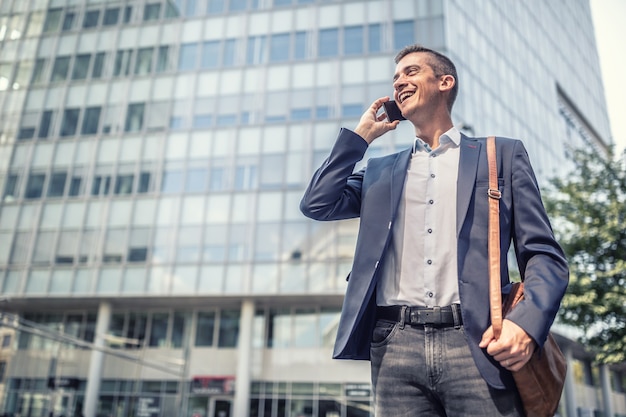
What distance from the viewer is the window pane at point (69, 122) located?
3338 centimetres

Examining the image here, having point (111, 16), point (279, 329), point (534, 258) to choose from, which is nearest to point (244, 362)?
point (279, 329)

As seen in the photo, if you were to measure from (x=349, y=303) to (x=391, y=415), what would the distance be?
0.43 metres

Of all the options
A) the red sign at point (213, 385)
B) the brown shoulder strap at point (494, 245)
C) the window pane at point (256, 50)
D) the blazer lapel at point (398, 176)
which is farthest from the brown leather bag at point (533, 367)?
the window pane at point (256, 50)

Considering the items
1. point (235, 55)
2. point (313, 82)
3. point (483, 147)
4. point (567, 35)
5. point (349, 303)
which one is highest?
point (567, 35)

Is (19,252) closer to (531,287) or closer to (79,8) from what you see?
(79,8)

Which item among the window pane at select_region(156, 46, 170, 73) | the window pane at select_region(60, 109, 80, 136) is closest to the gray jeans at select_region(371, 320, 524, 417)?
the window pane at select_region(156, 46, 170, 73)

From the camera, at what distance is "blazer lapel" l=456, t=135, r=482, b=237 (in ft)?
6.83

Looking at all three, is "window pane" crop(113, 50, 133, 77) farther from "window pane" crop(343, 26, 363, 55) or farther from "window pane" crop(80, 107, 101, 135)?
"window pane" crop(343, 26, 363, 55)

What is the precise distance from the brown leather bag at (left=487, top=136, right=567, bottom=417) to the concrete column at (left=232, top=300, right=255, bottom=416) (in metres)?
27.7

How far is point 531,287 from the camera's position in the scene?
182 cm

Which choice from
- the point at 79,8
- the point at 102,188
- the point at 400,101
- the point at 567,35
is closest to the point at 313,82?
the point at 102,188

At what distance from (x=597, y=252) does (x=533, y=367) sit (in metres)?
17.8

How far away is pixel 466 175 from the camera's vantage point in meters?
2.17

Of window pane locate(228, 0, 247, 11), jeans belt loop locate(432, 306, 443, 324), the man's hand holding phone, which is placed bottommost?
jeans belt loop locate(432, 306, 443, 324)
